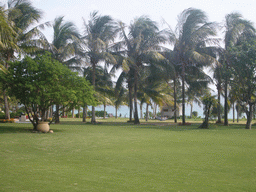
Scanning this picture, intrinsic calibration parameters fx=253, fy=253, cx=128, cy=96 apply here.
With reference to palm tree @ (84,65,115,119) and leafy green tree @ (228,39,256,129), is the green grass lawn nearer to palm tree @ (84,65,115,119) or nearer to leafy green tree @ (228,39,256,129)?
leafy green tree @ (228,39,256,129)

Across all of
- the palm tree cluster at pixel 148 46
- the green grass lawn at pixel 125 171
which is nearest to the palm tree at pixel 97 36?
the palm tree cluster at pixel 148 46

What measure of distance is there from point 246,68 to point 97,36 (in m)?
13.5

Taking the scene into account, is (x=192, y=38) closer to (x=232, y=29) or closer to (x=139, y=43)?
(x=232, y=29)

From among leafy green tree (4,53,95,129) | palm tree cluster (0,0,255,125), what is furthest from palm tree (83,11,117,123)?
leafy green tree (4,53,95,129)

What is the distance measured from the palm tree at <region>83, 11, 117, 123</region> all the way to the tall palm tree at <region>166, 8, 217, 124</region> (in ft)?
19.5

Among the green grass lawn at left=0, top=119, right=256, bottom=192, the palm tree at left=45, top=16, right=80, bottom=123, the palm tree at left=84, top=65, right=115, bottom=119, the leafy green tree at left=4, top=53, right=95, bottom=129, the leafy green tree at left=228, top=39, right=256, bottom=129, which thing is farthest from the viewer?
the palm tree at left=84, top=65, right=115, bottom=119

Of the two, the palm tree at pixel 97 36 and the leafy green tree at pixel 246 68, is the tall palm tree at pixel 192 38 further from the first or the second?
the palm tree at pixel 97 36

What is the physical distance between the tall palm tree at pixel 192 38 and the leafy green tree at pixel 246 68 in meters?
3.13

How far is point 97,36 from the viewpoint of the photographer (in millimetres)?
24078

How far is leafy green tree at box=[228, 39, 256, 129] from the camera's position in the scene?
19828 mm

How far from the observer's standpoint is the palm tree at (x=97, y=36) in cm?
2367

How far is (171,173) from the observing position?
5.07 meters

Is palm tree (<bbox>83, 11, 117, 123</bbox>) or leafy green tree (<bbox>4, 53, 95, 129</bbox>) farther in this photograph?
palm tree (<bbox>83, 11, 117, 123</bbox>)

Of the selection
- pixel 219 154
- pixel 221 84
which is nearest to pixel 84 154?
pixel 219 154
